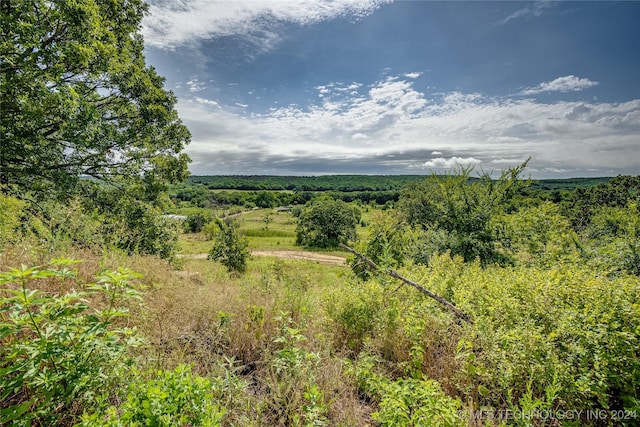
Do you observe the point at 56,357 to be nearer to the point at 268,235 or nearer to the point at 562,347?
the point at 562,347

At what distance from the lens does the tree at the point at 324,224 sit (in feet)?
171

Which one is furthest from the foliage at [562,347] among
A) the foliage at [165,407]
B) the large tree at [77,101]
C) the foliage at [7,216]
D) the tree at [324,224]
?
the tree at [324,224]

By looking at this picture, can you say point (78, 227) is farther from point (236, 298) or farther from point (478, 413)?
point (478, 413)

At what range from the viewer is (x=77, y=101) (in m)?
6.94

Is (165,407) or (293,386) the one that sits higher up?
(165,407)

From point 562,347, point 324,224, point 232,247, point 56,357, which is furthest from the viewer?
point 324,224

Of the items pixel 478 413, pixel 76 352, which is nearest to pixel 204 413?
pixel 76 352

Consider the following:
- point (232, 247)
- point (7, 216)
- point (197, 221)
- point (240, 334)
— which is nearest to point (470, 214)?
point (240, 334)

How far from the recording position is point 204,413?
170cm

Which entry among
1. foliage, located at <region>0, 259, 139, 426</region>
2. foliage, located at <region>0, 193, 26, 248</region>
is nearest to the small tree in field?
foliage, located at <region>0, 193, 26, 248</region>

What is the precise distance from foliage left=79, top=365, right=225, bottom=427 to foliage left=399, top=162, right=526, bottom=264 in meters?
10.3

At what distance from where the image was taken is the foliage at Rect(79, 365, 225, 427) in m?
1.52

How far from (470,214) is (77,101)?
13.4 m

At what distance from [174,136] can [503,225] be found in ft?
46.9
